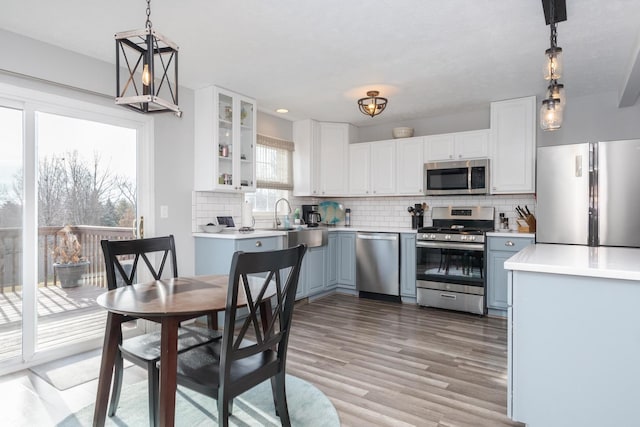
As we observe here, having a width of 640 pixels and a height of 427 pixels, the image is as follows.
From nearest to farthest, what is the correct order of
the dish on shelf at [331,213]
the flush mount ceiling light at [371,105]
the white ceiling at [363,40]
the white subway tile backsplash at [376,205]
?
the white ceiling at [363,40] < the flush mount ceiling light at [371,105] < the white subway tile backsplash at [376,205] < the dish on shelf at [331,213]

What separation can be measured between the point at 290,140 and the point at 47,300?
3397 millimetres

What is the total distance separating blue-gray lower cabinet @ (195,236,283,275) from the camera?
3.74 metres

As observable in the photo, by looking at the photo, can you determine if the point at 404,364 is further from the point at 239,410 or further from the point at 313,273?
the point at 313,273

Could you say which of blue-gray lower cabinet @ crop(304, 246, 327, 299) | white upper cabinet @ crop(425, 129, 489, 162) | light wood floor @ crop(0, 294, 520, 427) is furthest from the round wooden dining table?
white upper cabinet @ crop(425, 129, 489, 162)

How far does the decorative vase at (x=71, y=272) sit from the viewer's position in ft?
10.0

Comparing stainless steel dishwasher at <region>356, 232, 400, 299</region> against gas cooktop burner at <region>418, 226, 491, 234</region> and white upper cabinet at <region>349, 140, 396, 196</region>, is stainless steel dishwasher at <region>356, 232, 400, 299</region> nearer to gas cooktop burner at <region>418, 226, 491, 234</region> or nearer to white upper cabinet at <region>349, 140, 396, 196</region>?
gas cooktop burner at <region>418, 226, 491, 234</region>

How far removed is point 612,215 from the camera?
3.47m

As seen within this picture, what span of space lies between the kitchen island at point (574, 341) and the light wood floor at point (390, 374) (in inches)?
12.0

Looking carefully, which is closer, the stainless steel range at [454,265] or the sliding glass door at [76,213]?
the sliding glass door at [76,213]

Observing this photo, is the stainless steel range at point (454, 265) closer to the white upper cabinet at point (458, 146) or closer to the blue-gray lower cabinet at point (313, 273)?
the white upper cabinet at point (458, 146)

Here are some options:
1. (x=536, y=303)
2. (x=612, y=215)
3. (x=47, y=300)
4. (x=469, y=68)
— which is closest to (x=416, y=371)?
(x=536, y=303)

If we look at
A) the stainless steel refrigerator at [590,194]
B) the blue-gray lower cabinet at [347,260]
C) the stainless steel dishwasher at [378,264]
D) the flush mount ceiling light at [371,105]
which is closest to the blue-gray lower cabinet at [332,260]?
the blue-gray lower cabinet at [347,260]

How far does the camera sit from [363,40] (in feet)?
9.37

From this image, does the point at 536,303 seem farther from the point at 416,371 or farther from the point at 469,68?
the point at 469,68
